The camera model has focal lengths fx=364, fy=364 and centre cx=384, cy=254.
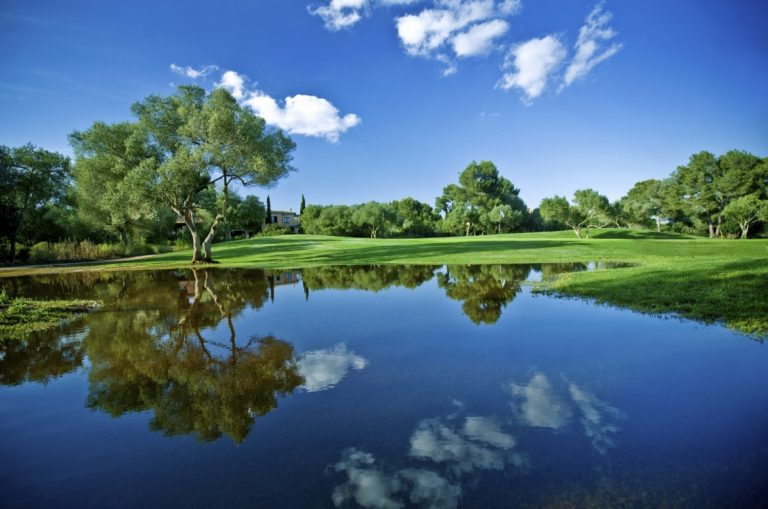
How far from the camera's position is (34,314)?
33.3 feet

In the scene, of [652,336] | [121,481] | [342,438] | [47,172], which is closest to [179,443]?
[121,481]

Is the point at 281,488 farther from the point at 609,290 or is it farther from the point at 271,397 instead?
the point at 609,290

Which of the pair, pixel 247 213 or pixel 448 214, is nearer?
pixel 247 213

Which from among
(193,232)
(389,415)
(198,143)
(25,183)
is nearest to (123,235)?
(25,183)

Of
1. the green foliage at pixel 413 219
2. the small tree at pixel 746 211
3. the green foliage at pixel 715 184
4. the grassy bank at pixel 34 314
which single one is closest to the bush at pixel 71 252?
the grassy bank at pixel 34 314

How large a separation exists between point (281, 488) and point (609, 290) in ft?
40.9

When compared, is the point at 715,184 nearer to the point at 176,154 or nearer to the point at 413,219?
the point at 413,219

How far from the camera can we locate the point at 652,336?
24.9 ft

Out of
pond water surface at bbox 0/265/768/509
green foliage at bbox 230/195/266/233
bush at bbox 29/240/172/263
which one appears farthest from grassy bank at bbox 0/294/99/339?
green foliage at bbox 230/195/266/233

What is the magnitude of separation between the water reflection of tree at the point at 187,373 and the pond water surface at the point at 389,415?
0.04 m

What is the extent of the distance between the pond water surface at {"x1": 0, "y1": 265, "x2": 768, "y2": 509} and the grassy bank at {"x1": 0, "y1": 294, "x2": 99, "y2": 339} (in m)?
Result: 0.88

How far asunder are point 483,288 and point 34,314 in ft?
47.0

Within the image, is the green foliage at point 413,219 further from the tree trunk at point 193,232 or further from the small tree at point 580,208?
the tree trunk at point 193,232

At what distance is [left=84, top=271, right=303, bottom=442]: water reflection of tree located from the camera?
183 inches
